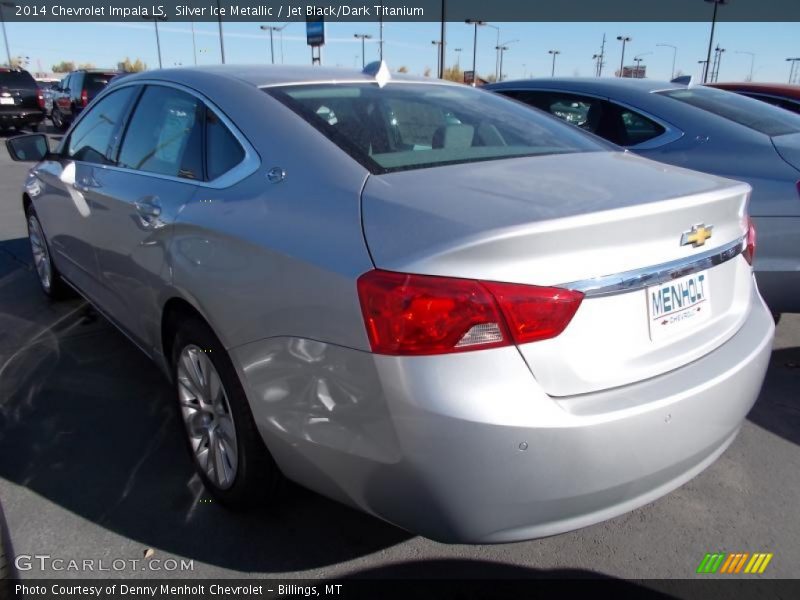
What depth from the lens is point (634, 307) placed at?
1.78 m

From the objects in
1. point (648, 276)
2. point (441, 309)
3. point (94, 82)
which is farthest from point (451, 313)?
point (94, 82)

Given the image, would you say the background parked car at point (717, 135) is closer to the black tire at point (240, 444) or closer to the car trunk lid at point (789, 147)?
the car trunk lid at point (789, 147)

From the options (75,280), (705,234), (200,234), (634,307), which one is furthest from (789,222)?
(75,280)

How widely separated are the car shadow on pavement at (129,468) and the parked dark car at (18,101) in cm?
1825

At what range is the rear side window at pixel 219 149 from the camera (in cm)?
234

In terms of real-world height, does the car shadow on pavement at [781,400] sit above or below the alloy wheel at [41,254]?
below

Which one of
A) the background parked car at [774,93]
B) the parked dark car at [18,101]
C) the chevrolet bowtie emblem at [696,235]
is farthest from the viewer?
the parked dark car at [18,101]

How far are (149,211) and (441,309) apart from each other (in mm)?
1576

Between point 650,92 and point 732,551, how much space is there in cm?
326

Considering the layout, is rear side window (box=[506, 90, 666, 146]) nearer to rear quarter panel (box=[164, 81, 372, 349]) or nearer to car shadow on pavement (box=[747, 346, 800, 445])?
car shadow on pavement (box=[747, 346, 800, 445])

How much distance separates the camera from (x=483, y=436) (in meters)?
1.58

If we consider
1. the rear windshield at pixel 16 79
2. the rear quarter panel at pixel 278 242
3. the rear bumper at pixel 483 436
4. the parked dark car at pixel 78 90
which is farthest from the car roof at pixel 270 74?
the rear windshield at pixel 16 79
